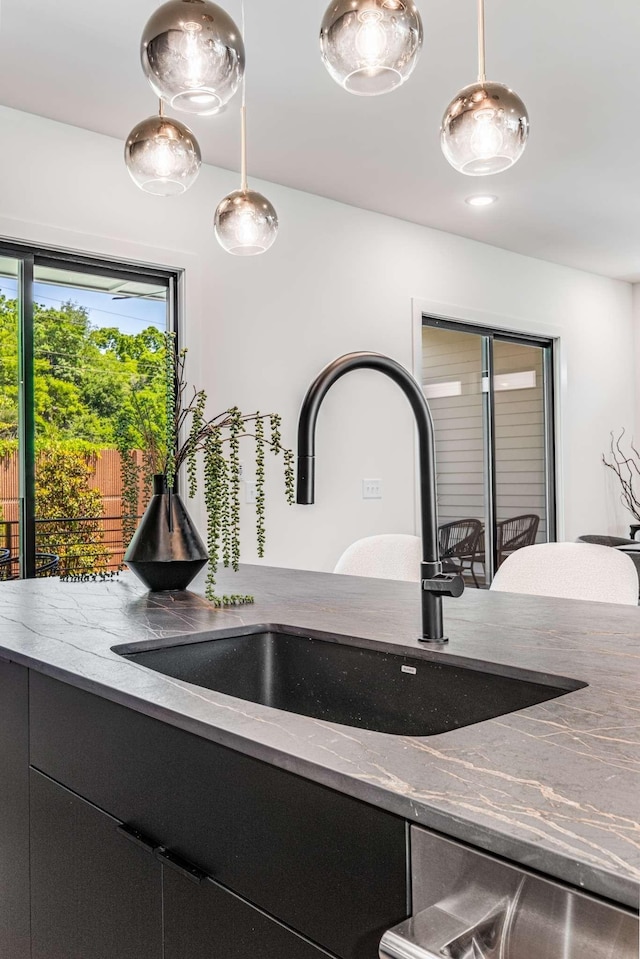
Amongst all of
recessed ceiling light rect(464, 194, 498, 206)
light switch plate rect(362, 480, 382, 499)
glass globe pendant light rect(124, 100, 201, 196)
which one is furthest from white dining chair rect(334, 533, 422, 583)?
recessed ceiling light rect(464, 194, 498, 206)

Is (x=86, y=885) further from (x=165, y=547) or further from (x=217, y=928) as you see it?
(x=165, y=547)

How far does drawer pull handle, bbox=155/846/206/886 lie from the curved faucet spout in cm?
51

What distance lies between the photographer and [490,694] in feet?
3.71

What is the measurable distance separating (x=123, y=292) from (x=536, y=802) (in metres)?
3.33

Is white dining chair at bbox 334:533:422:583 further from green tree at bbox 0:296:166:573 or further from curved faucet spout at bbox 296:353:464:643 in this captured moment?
curved faucet spout at bbox 296:353:464:643

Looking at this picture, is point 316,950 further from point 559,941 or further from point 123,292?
point 123,292

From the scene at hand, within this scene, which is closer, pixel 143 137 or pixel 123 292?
pixel 143 137

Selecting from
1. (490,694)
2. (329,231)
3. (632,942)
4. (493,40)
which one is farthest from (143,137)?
(329,231)

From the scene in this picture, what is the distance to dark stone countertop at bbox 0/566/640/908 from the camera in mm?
611

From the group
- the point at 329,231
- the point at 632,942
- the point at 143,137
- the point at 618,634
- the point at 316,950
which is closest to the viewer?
the point at 632,942

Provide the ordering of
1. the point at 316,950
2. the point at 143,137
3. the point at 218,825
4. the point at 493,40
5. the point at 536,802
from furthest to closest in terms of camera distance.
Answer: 1. the point at 493,40
2. the point at 143,137
3. the point at 218,825
4. the point at 316,950
5. the point at 536,802

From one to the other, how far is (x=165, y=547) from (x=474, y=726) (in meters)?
1.14

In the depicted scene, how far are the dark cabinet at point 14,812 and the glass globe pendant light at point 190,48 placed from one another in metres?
0.97

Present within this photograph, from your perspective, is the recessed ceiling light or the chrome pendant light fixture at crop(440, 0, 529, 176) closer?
the chrome pendant light fixture at crop(440, 0, 529, 176)
